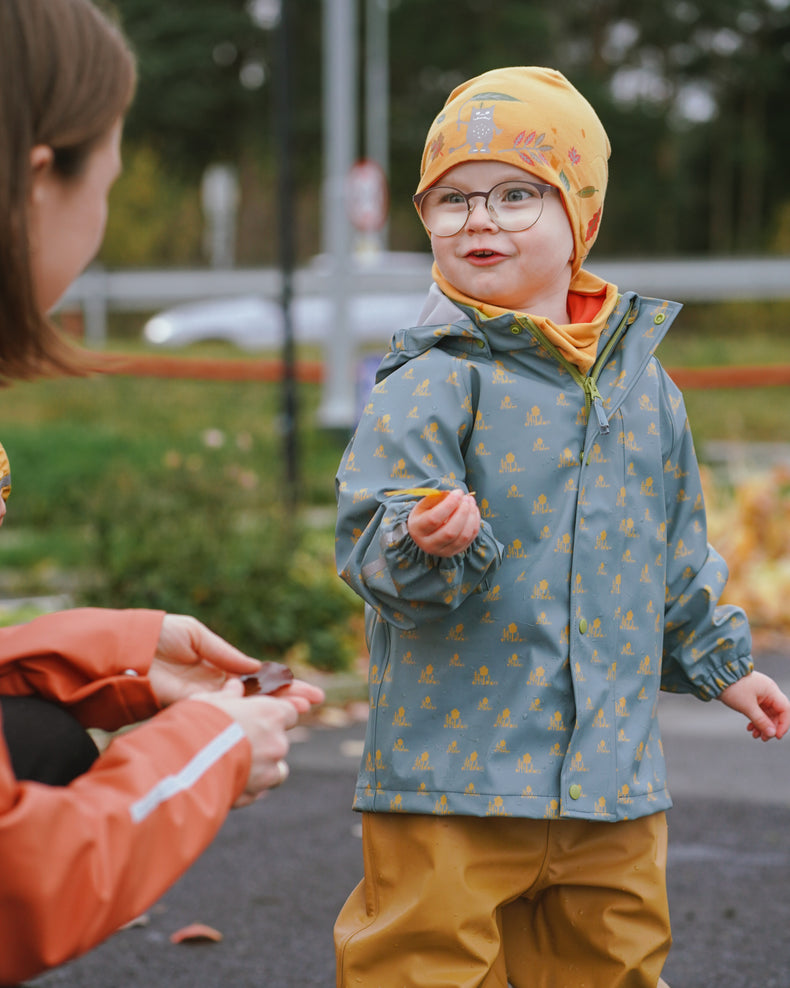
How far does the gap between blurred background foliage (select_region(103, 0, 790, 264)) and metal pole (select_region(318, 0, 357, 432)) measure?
20542 millimetres

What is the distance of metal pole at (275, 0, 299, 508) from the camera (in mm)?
7555

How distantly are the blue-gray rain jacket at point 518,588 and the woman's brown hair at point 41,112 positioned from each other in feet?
1.96

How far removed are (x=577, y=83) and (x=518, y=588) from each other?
32234 mm

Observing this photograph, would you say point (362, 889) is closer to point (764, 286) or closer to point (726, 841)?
point (726, 841)

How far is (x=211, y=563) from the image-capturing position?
216 inches

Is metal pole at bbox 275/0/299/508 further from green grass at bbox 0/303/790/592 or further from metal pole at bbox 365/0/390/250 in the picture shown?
metal pole at bbox 365/0/390/250

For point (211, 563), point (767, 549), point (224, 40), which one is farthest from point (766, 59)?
point (211, 563)

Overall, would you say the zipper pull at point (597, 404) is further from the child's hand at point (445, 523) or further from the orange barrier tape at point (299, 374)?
the orange barrier tape at point (299, 374)

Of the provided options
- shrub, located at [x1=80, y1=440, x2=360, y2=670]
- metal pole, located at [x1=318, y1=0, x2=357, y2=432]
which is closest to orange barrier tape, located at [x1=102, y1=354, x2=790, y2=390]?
metal pole, located at [x1=318, y1=0, x2=357, y2=432]

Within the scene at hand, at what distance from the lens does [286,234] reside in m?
7.85

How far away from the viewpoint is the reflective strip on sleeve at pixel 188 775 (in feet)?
4.80

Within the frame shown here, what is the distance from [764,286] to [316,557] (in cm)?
1612

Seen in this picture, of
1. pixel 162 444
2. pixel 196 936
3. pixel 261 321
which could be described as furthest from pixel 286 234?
pixel 261 321

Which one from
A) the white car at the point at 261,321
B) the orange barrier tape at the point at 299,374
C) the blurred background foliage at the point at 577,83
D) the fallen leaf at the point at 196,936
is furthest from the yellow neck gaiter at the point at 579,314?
the blurred background foliage at the point at 577,83
